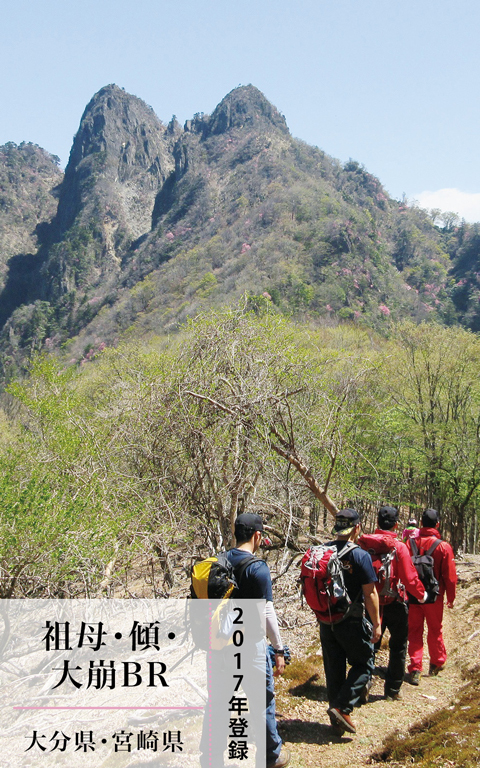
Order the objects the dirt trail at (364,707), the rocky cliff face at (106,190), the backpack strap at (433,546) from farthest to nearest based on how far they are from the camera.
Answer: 1. the rocky cliff face at (106,190)
2. the backpack strap at (433,546)
3. the dirt trail at (364,707)

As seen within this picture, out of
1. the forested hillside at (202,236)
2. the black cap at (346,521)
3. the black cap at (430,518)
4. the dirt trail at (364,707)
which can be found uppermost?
the forested hillside at (202,236)

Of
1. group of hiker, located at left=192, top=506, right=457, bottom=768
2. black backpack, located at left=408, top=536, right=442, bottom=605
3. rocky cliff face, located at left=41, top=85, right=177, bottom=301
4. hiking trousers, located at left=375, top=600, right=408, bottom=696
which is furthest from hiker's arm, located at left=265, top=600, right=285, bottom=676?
rocky cliff face, located at left=41, top=85, right=177, bottom=301

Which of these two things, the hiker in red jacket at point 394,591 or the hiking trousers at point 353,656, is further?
the hiker in red jacket at point 394,591

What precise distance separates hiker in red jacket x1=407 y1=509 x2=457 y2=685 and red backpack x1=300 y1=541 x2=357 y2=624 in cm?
135

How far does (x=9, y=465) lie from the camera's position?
8.30 metres

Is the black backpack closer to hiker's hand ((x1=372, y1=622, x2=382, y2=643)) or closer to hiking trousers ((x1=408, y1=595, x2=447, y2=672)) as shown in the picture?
hiking trousers ((x1=408, y1=595, x2=447, y2=672))

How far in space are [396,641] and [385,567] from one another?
25.3 inches

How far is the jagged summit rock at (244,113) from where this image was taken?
295 feet

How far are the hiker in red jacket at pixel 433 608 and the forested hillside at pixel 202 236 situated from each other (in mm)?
29345

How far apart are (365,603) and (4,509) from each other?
16.6 feet

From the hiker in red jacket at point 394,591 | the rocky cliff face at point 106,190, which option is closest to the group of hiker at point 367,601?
the hiker in red jacket at point 394,591

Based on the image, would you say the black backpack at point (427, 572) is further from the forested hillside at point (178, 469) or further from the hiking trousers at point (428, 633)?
the forested hillside at point (178, 469)

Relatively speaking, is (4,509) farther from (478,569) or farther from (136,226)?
(136,226)

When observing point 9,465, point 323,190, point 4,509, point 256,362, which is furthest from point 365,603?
point 323,190
